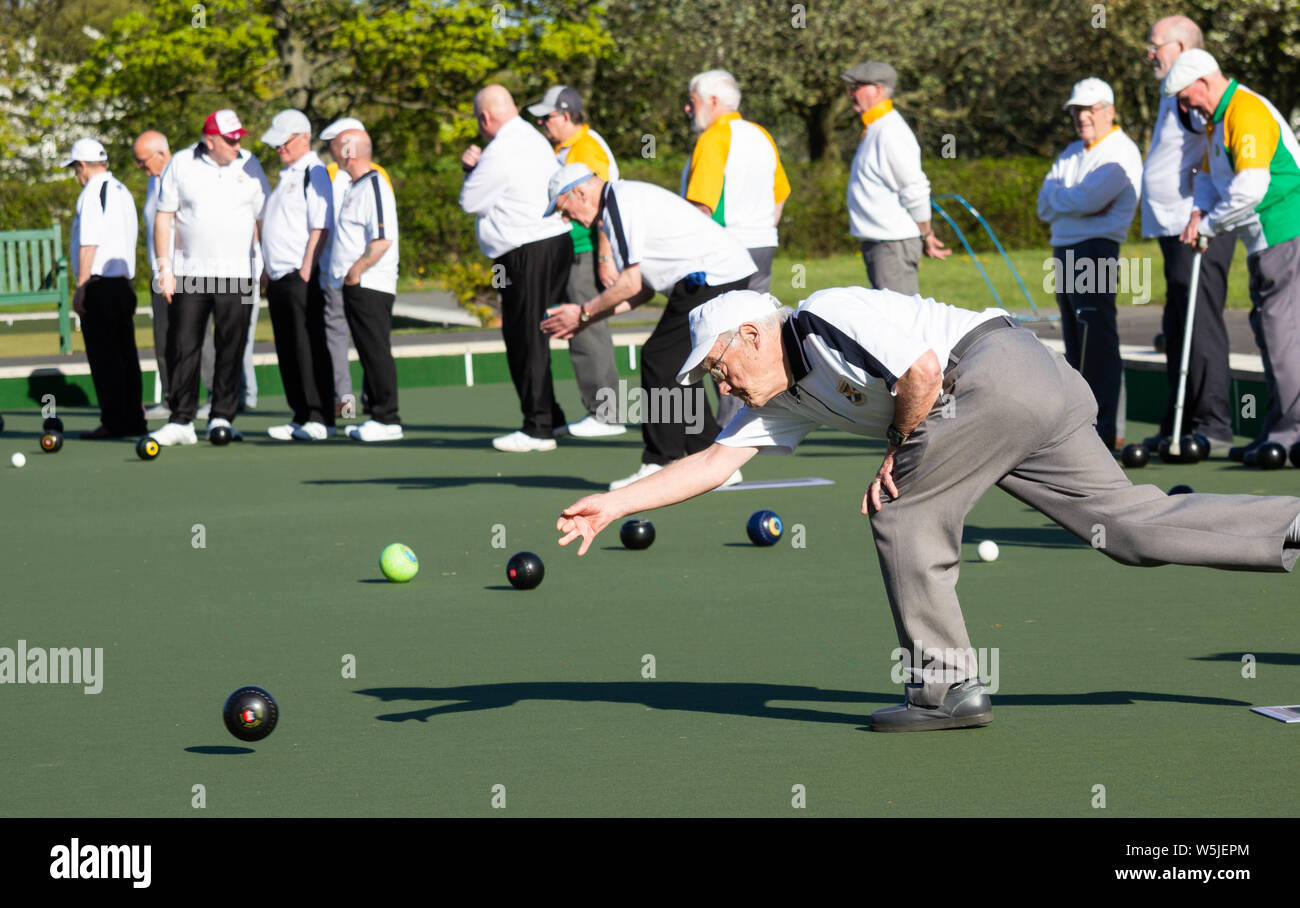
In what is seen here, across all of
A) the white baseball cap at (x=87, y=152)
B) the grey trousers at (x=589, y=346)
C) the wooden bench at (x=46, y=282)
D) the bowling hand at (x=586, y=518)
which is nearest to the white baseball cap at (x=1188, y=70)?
the grey trousers at (x=589, y=346)

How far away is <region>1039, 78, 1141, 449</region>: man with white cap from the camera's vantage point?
9.91 m

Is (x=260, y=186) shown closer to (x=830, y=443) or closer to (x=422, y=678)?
(x=830, y=443)

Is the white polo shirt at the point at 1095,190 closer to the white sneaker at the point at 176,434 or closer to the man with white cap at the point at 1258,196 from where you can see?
the man with white cap at the point at 1258,196

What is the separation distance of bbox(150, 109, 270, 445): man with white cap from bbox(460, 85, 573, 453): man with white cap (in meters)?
1.45

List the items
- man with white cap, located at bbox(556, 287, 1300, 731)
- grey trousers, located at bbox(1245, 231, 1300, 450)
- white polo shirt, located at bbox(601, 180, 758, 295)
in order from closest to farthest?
1. man with white cap, located at bbox(556, 287, 1300, 731)
2. white polo shirt, located at bbox(601, 180, 758, 295)
3. grey trousers, located at bbox(1245, 231, 1300, 450)

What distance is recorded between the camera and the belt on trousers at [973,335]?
14.4ft

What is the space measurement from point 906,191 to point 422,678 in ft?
18.8

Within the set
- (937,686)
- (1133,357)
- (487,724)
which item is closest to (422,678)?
(487,724)

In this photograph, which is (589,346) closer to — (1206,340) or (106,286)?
(106,286)

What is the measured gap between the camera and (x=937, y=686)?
4.53 metres

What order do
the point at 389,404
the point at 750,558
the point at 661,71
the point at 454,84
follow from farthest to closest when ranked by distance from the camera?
1. the point at 661,71
2. the point at 454,84
3. the point at 389,404
4. the point at 750,558

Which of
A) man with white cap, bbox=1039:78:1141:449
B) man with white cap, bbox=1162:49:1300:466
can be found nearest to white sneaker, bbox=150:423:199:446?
man with white cap, bbox=1039:78:1141:449

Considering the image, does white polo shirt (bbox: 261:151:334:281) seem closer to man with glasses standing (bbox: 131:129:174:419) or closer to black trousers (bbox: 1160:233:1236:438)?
man with glasses standing (bbox: 131:129:174:419)

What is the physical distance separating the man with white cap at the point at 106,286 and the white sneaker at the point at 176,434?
25.4 inches
